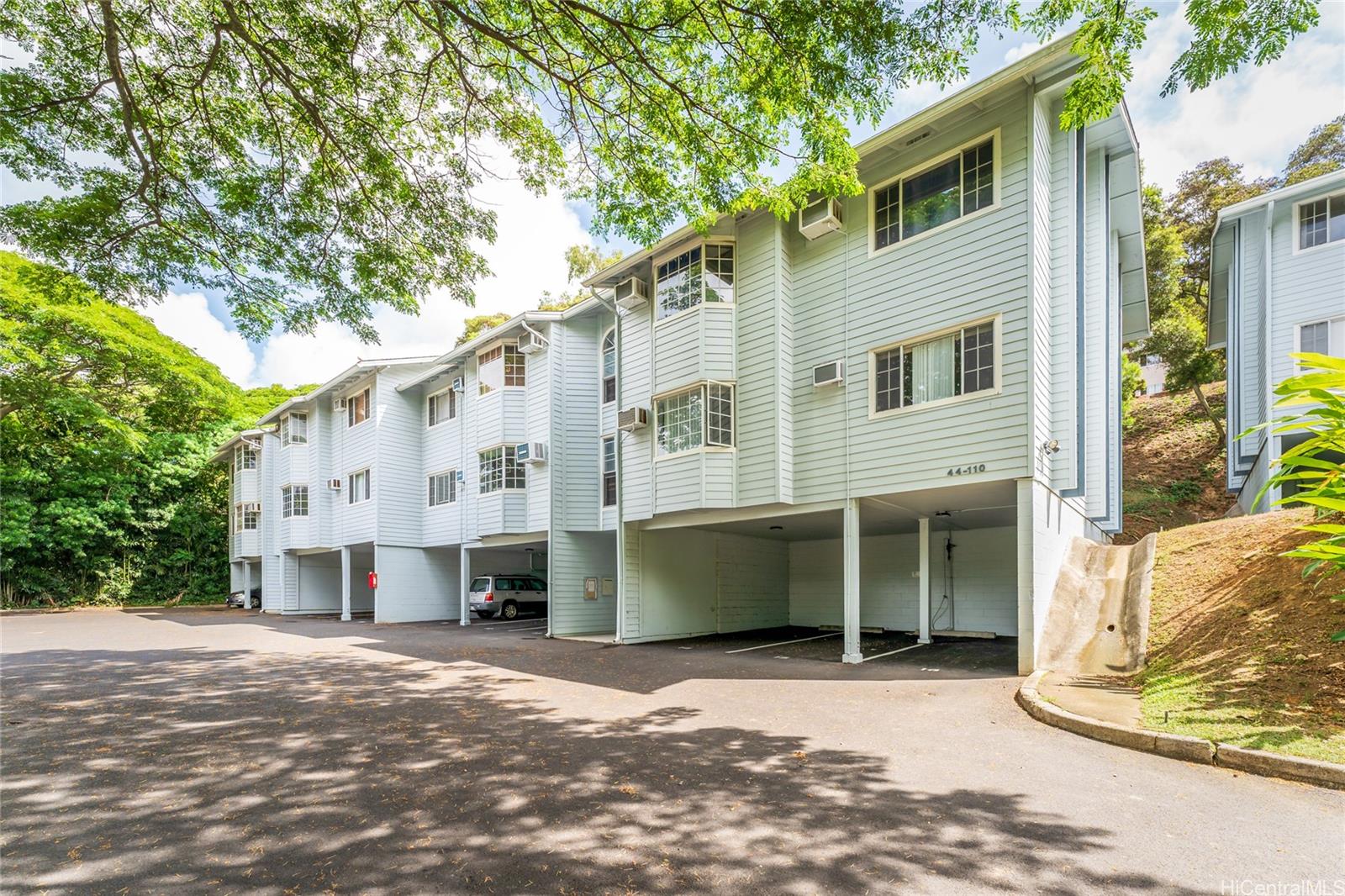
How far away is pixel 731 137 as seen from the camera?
22.7ft

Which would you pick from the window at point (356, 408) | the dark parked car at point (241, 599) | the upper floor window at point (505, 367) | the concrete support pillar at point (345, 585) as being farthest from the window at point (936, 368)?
the dark parked car at point (241, 599)

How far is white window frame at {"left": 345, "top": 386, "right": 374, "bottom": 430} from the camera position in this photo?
912 inches

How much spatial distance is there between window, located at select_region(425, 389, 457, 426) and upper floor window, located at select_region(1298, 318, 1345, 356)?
23771 millimetres

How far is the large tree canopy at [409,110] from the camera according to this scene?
18.8 ft

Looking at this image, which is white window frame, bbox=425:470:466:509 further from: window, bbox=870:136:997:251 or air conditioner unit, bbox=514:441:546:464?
window, bbox=870:136:997:251

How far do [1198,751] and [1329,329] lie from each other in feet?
53.1

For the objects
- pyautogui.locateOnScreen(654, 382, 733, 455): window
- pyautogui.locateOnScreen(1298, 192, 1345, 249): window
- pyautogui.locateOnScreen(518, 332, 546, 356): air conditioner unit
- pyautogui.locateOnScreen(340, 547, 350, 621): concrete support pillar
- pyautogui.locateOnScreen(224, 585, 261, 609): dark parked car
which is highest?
pyautogui.locateOnScreen(1298, 192, 1345, 249): window

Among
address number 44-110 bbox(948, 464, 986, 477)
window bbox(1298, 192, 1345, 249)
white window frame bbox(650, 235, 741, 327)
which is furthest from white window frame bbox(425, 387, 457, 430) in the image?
window bbox(1298, 192, 1345, 249)

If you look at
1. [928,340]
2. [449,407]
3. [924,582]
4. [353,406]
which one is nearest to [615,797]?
[928,340]

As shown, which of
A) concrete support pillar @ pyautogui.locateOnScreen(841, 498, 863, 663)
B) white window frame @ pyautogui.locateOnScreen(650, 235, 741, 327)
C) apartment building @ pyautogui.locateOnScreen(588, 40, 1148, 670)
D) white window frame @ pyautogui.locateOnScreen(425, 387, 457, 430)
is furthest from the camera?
white window frame @ pyautogui.locateOnScreen(425, 387, 457, 430)

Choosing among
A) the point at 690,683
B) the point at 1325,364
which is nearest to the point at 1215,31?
the point at 1325,364

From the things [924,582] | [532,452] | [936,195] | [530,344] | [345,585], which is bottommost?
[345,585]

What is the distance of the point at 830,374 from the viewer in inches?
444

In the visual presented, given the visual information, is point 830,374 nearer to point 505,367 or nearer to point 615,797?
point 615,797
